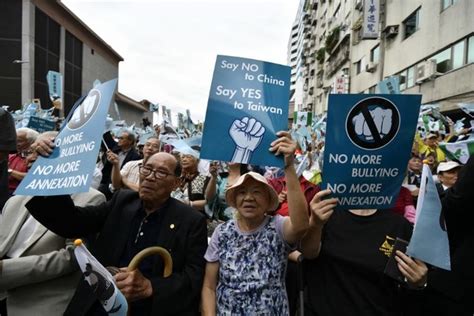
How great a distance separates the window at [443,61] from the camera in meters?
16.6

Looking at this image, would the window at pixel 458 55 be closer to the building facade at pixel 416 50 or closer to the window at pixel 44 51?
the building facade at pixel 416 50

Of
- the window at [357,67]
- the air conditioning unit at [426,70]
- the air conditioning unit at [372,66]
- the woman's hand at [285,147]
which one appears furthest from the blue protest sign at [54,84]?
the window at [357,67]

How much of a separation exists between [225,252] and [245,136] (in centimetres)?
70

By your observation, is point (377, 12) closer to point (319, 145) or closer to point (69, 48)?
point (319, 145)

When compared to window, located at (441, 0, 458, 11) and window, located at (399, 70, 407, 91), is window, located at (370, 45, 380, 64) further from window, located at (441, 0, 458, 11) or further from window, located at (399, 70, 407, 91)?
window, located at (441, 0, 458, 11)

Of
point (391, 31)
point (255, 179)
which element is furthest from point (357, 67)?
point (255, 179)

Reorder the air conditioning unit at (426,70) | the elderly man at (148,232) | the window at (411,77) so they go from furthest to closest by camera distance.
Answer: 1. the window at (411,77)
2. the air conditioning unit at (426,70)
3. the elderly man at (148,232)

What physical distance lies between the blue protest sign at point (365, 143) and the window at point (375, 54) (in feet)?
88.6

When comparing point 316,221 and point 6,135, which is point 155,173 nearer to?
point 6,135

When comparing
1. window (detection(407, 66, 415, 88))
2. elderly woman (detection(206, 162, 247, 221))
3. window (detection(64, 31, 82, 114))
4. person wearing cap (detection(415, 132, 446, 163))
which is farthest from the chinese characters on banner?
window (detection(64, 31, 82, 114))

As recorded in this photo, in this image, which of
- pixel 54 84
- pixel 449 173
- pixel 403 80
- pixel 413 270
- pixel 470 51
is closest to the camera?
pixel 413 270

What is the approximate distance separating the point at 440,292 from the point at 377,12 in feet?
82.9

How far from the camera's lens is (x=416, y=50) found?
65.8 feet

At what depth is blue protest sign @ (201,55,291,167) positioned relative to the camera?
244cm
